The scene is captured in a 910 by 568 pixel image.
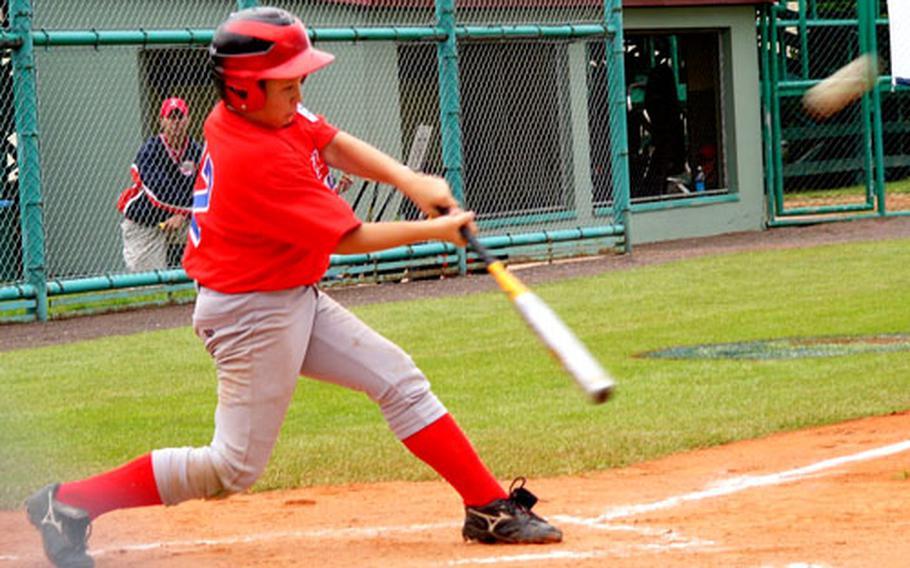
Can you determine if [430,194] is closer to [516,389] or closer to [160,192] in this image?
[516,389]

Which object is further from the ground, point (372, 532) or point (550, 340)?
point (550, 340)

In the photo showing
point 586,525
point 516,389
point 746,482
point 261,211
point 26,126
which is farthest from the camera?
point 26,126

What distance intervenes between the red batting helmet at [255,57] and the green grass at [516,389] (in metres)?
2.46

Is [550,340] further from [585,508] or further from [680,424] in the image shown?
[680,424]

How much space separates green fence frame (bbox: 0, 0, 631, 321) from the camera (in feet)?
45.2

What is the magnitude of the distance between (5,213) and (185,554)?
10.5 meters

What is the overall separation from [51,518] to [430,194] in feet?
5.08

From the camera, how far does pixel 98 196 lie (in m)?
16.3

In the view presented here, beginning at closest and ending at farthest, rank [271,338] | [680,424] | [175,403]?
[271,338] → [680,424] → [175,403]

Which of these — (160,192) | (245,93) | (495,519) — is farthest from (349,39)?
(245,93)

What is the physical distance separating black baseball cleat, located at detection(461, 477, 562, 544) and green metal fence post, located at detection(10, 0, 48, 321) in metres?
9.18

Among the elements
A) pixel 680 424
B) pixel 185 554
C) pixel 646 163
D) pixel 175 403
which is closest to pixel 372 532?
pixel 185 554

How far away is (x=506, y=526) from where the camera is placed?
17.6 ft

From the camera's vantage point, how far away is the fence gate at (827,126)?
2142cm
